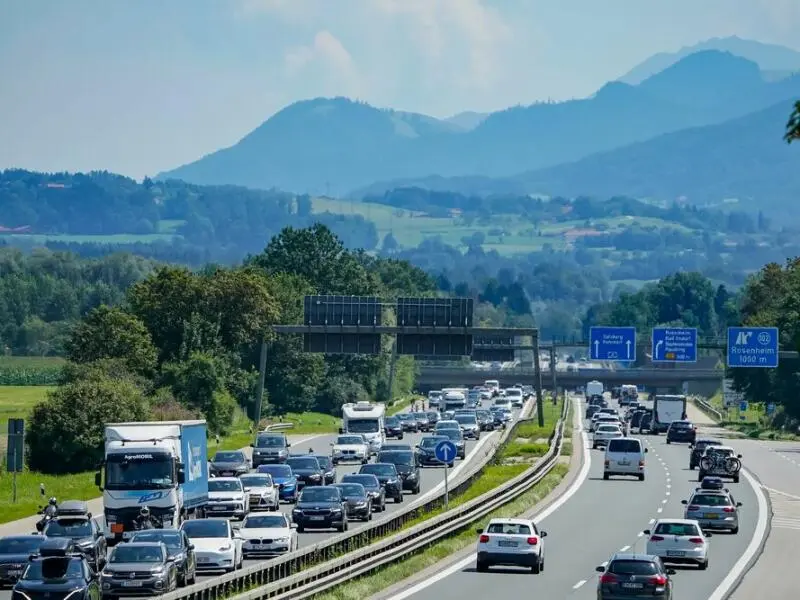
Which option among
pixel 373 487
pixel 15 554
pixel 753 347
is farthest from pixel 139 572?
pixel 753 347

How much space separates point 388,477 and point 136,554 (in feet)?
92.7

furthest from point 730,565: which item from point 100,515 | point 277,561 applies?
point 100,515

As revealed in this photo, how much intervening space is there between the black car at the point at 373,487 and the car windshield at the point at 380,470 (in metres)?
3.82

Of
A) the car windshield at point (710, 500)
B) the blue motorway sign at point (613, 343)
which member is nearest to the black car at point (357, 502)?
the car windshield at point (710, 500)

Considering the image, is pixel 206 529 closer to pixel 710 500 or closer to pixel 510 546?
pixel 510 546

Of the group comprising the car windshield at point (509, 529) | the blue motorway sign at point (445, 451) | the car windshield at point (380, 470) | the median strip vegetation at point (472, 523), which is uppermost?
the blue motorway sign at point (445, 451)

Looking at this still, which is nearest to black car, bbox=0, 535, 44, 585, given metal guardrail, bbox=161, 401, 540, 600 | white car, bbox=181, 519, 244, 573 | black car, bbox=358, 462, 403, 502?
white car, bbox=181, 519, 244, 573

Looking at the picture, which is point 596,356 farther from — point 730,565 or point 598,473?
point 730,565

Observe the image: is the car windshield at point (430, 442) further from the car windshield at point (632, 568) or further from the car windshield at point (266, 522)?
the car windshield at point (632, 568)

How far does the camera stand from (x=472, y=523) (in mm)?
49812

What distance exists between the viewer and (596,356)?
438ft

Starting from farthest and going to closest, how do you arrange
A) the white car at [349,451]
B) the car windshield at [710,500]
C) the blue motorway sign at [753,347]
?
the blue motorway sign at [753,347] → the white car at [349,451] → the car windshield at [710,500]

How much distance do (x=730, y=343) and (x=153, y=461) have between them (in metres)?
80.8

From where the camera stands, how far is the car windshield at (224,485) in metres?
54.5
